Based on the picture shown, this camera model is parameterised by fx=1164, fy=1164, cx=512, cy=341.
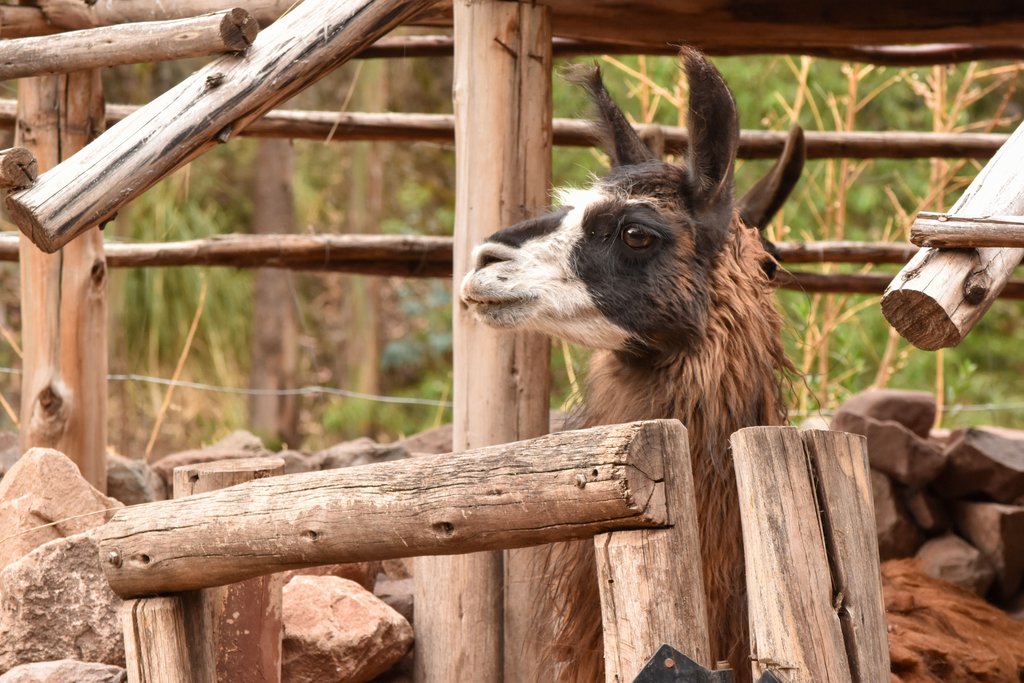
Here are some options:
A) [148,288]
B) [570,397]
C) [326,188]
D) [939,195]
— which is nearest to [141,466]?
[570,397]

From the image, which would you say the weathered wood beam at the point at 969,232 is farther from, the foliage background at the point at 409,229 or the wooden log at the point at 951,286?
the foliage background at the point at 409,229

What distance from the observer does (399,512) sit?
246cm

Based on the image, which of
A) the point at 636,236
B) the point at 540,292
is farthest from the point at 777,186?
the point at 540,292

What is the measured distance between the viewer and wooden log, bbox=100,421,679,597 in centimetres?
223

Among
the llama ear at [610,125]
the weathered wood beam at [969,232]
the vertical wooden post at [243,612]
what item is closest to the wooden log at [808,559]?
the weathered wood beam at [969,232]

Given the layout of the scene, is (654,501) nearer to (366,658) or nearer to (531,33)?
(366,658)

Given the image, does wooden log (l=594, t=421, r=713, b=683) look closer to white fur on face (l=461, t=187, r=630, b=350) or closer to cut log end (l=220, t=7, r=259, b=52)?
white fur on face (l=461, t=187, r=630, b=350)

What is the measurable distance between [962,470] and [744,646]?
2.49 metres

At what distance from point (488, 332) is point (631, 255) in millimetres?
582

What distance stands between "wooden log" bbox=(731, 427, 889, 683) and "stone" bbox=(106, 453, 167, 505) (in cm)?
300

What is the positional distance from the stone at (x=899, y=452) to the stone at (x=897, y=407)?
0.72 feet

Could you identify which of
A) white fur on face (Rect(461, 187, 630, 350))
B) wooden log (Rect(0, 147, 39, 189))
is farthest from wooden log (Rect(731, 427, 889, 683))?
wooden log (Rect(0, 147, 39, 189))

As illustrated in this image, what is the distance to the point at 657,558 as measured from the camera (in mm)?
2229

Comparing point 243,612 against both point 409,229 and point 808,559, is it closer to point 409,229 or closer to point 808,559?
point 808,559
